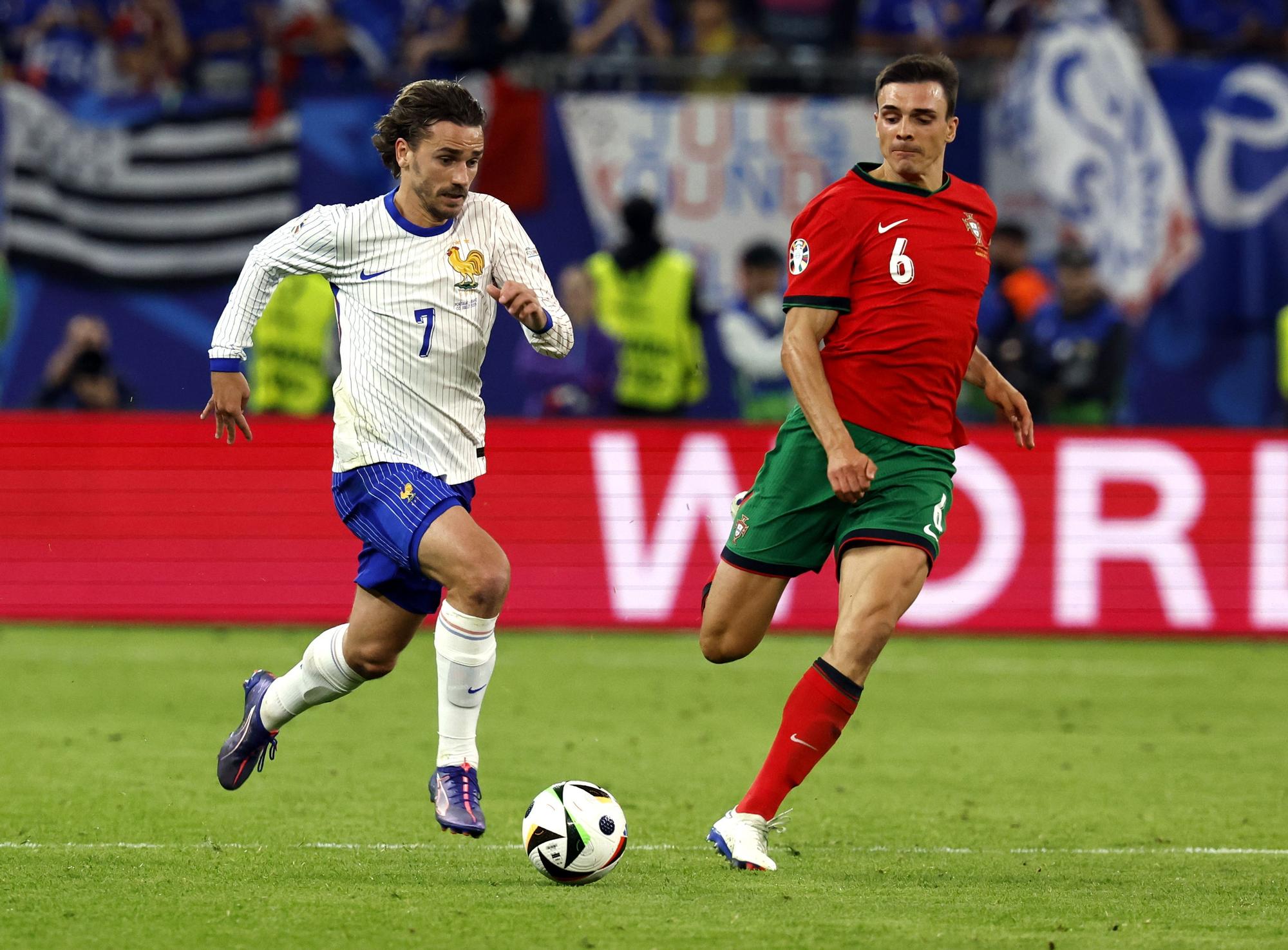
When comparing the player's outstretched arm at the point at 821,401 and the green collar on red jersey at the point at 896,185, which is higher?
the green collar on red jersey at the point at 896,185

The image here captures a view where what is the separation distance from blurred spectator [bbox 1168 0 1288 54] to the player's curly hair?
1132 cm

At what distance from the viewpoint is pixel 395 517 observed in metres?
5.90

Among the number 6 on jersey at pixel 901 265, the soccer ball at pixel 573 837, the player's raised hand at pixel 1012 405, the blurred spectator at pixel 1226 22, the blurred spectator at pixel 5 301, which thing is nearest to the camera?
the soccer ball at pixel 573 837

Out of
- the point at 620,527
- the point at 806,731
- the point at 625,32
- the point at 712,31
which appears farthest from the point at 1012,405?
the point at 625,32

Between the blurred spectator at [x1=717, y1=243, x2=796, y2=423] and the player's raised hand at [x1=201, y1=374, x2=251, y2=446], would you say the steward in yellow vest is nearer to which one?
the blurred spectator at [x1=717, y1=243, x2=796, y2=423]

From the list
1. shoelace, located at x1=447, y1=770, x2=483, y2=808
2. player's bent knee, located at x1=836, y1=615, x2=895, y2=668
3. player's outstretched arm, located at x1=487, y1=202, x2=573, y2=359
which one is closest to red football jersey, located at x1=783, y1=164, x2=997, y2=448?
player's bent knee, located at x1=836, y1=615, x2=895, y2=668

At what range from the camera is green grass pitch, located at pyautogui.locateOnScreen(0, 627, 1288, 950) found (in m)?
4.95

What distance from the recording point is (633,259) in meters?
13.3

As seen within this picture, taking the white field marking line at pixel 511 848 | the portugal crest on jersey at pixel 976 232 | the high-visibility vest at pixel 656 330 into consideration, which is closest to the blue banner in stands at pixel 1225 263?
the high-visibility vest at pixel 656 330

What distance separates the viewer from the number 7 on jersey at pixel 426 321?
5984 mm

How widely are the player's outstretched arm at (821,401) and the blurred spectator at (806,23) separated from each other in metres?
10.3

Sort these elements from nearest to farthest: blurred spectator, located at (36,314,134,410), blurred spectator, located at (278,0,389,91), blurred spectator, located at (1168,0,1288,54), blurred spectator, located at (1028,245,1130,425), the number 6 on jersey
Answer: the number 6 on jersey, blurred spectator, located at (1028,245,1130,425), blurred spectator, located at (36,314,134,410), blurred spectator, located at (278,0,389,91), blurred spectator, located at (1168,0,1288,54)

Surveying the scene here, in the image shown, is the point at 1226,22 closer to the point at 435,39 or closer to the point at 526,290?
the point at 435,39

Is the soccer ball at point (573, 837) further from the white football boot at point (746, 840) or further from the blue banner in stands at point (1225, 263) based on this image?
the blue banner in stands at point (1225, 263)
